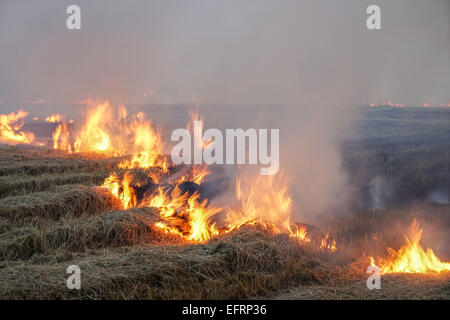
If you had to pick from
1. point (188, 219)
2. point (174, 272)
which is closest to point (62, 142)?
point (188, 219)

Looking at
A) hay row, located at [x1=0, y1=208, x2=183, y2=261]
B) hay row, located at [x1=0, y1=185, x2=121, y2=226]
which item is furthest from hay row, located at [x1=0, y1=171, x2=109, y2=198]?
hay row, located at [x1=0, y1=208, x2=183, y2=261]

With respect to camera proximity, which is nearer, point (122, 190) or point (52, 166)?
point (122, 190)

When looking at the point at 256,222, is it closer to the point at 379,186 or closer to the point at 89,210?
the point at 89,210

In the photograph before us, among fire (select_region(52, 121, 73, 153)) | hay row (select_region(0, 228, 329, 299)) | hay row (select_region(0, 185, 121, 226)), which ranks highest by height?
fire (select_region(52, 121, 73, 153))

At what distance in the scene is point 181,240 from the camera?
6.01 meters

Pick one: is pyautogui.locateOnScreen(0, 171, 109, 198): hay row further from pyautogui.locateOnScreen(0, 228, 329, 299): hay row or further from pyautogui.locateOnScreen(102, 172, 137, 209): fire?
pyautogui.locateOnScreen(0, 228, 329, 299): hay row

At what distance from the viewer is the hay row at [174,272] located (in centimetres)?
392

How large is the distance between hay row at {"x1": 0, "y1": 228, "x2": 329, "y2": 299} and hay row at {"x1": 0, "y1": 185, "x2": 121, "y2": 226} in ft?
8.00

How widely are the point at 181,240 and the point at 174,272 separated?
5.40 feet

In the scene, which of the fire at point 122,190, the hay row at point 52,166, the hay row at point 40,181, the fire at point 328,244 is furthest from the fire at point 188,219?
the hay row at point 52,166

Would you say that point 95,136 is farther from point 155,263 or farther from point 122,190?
point 155,263

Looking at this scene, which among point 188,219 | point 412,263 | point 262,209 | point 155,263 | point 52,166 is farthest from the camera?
point 52,166

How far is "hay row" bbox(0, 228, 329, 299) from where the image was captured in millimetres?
3922
